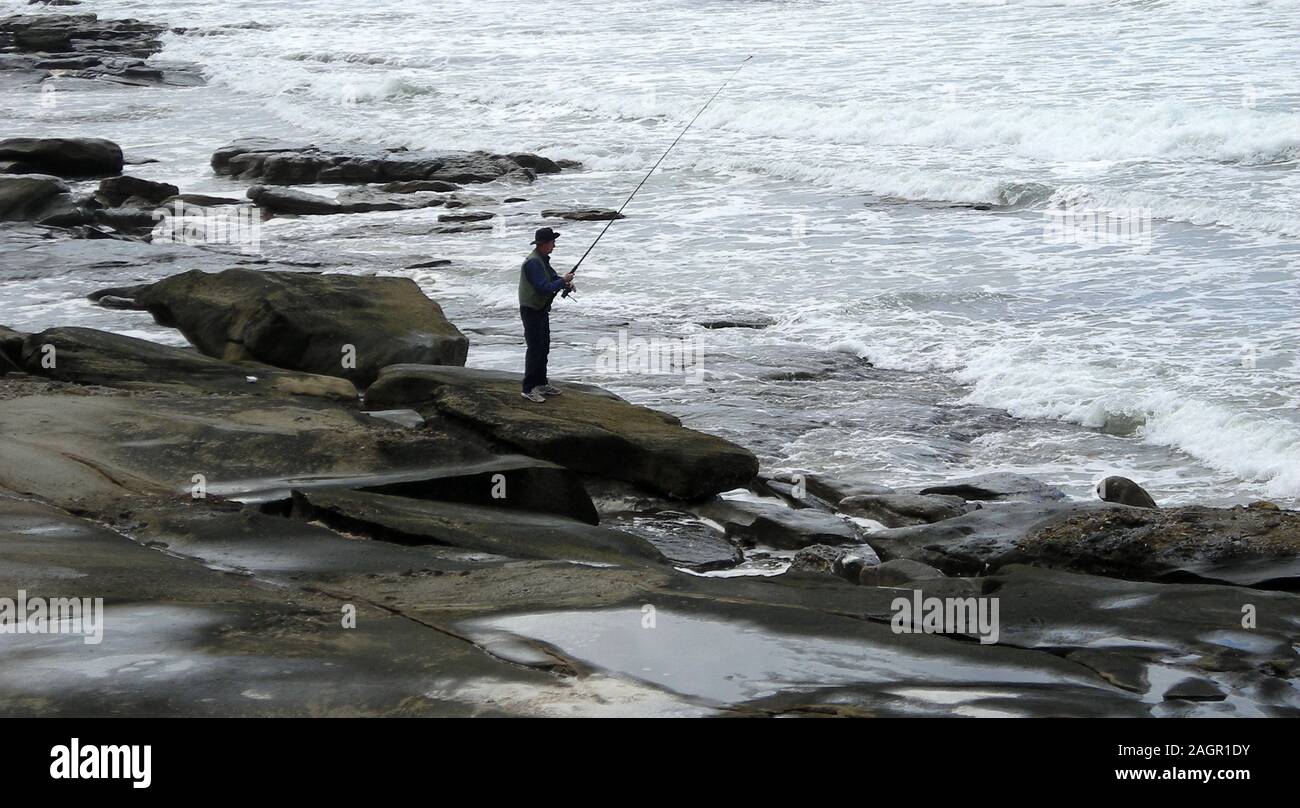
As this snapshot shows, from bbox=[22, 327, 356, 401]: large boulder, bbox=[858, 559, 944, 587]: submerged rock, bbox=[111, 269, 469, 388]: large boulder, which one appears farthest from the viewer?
bbox=[111, 269, 469, 388]: large boulder

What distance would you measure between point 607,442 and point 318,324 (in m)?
3.16

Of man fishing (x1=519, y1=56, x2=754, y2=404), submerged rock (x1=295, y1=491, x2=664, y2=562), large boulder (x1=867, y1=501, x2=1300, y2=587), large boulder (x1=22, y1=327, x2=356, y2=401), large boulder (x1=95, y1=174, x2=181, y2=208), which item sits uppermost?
large boulder (x1=95, y1=174, x2=181, y2=208)

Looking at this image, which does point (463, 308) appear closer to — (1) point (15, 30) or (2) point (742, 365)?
(2) point (742, 365)

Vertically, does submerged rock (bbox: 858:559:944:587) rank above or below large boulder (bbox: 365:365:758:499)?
below

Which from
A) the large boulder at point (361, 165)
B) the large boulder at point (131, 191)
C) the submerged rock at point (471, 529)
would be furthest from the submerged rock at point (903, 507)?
the large boulder at point (361, 165)

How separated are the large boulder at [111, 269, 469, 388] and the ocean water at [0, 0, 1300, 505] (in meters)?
0.86

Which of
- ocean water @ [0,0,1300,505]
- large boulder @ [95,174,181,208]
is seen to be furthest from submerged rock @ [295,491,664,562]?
large boulder @ [95,174,181,208]

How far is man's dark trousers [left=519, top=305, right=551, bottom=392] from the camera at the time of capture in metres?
9.20

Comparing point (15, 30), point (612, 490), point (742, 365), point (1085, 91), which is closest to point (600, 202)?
point (742, 365)

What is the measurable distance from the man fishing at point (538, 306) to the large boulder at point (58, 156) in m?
13.0

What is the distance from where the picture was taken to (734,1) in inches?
1624

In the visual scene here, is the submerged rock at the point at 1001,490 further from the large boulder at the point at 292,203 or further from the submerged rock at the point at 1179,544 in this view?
the large boulder at the point at 292,203

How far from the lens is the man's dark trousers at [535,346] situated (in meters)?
9.20

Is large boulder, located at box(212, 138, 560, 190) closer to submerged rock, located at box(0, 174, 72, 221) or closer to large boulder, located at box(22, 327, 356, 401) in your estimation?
submerged rock, located at box(0, 174, 72, 221)
